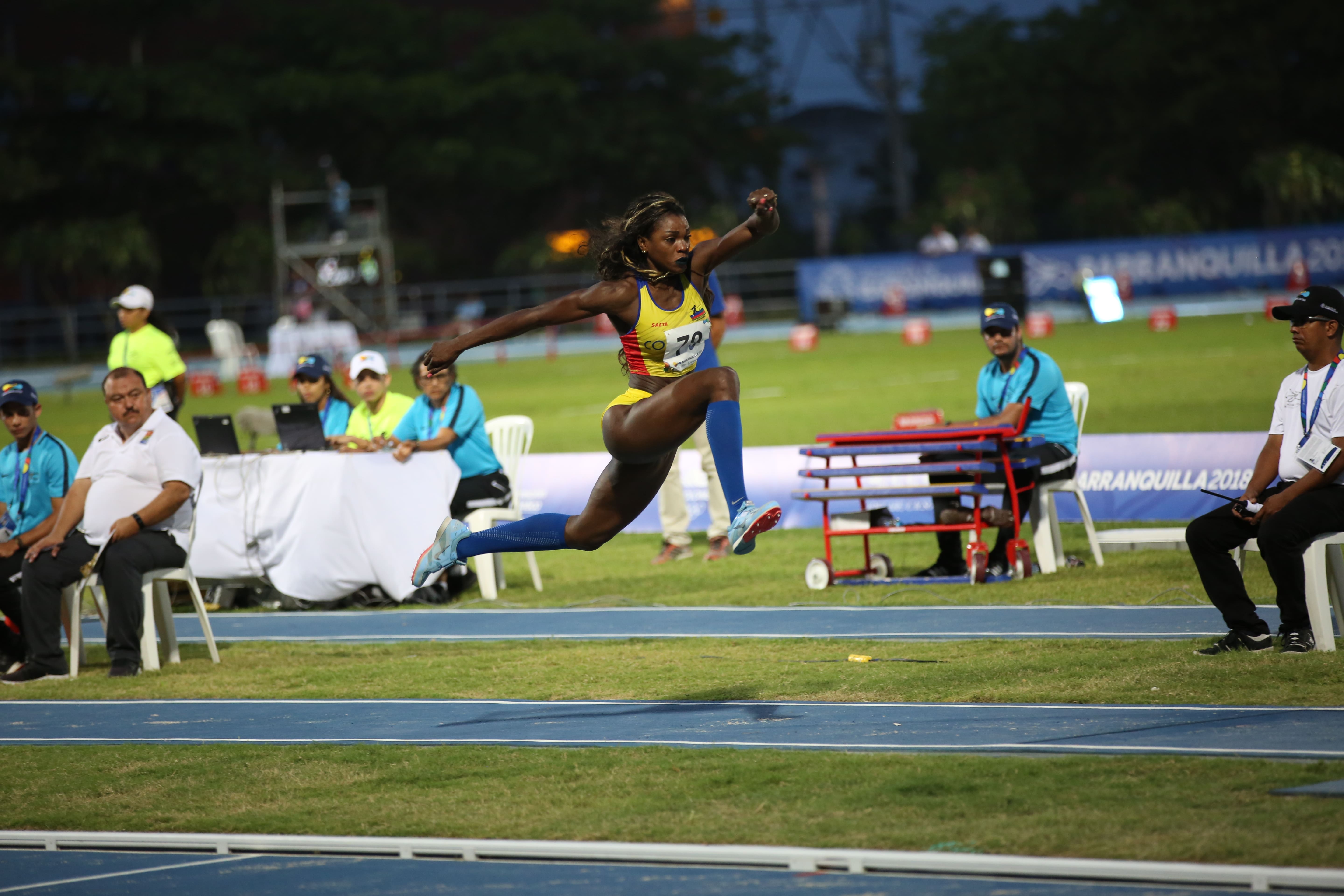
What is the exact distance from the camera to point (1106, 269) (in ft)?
115

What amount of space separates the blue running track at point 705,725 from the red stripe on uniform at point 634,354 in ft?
5.01

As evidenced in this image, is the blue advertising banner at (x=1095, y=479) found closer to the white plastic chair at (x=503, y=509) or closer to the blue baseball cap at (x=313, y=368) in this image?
the white plastic chair at (x=503, y=509)

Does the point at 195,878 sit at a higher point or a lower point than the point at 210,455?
lower

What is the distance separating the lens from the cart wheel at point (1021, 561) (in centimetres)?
1015

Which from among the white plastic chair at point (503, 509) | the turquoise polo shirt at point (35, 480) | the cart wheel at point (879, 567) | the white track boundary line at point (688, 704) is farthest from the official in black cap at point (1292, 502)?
the turquoise polo shirt at point (35, 480)

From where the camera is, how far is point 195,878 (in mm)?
4957

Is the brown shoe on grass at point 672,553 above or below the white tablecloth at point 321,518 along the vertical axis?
below

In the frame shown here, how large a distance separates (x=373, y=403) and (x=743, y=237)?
594 centimetres

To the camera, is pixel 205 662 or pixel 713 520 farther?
pixel 713 520

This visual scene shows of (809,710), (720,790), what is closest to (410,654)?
(809,710)

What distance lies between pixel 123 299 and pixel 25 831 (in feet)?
26.7

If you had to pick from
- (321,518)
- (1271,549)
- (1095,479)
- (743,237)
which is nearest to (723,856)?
(743,237)

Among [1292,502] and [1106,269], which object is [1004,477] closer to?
[1292,502]

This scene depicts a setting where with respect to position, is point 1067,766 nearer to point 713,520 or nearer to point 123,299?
point 713,520
